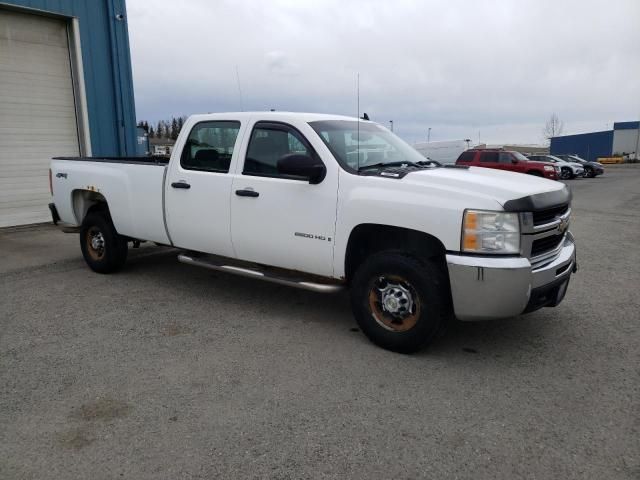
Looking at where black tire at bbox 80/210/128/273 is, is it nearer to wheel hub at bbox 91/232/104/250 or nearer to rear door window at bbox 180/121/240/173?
wheel hub at bbox 91/232/104/250

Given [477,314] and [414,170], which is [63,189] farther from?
[477,314]

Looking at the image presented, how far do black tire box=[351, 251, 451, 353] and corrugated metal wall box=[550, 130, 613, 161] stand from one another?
84.1 metres

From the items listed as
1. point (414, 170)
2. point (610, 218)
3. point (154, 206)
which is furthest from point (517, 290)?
point (610, 218)

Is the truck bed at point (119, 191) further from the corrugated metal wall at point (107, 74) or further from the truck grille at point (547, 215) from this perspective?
the corrugated metal wall at point (107, 74)

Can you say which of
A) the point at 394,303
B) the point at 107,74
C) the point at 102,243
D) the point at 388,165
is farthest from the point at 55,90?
the point at 394,303

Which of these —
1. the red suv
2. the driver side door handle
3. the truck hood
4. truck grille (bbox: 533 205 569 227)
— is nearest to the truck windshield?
the truck hood

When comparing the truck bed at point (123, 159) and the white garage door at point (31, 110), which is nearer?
the truck bed at point (123, 159)

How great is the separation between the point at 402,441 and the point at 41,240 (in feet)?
27.8

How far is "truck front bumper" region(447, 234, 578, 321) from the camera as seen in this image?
3.62 metres

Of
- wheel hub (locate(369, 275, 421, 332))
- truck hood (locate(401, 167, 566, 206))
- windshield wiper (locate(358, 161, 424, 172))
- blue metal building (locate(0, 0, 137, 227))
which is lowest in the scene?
wheel hub (locate(369, 275, 421, 332))

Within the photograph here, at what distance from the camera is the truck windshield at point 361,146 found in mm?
4547

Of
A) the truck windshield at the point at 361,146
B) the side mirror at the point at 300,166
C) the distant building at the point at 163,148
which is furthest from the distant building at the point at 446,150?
the side mirror at the point at 300,166

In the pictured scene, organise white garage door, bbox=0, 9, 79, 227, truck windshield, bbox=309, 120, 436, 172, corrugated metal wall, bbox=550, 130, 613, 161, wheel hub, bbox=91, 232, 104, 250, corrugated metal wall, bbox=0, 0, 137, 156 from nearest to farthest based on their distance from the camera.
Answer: truck windshield, bbox=309, 120, 436, 172 → wheel hub, bbox=91, 232, 104, 250 → white garage door, bbox=0, 9, 79, 227 → corrugated metal wall, bbox=0, 0, 137, 156 → corrugated metal wall, bbox=550, 130, 613, 161

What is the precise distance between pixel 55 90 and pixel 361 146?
8.82 metres
